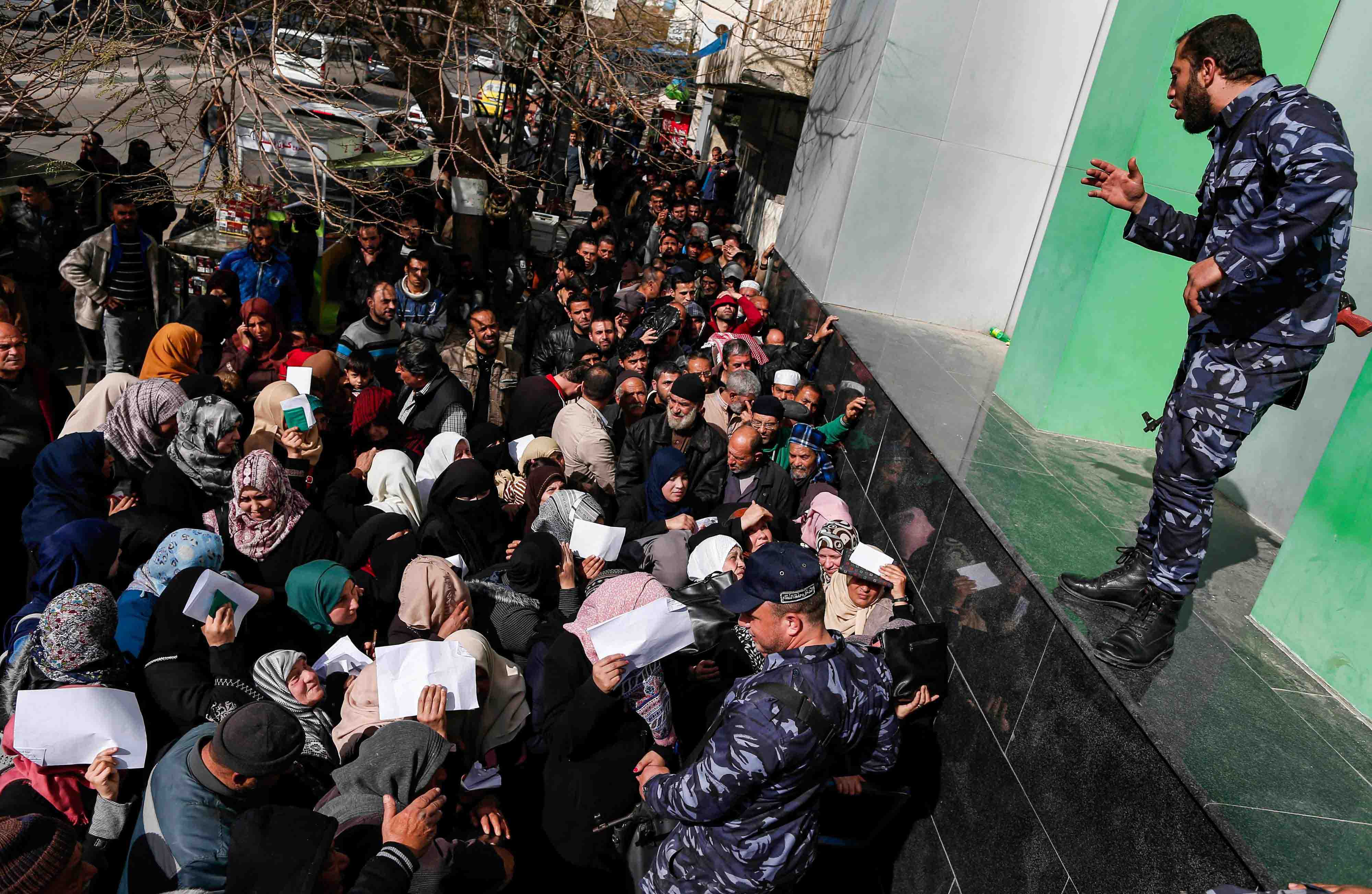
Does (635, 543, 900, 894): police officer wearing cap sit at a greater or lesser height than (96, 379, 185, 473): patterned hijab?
greater

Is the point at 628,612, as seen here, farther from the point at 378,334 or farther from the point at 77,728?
the point at 378,334

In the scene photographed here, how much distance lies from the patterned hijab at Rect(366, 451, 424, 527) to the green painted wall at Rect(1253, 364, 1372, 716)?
4.51 meters

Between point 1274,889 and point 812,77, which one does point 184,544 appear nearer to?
point 1274,889

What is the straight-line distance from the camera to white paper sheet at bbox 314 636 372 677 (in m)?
3.97

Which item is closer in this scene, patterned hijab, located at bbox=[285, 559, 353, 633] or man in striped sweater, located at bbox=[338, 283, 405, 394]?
patterned hijab, located at bbox=[285, 559, 353, 633]

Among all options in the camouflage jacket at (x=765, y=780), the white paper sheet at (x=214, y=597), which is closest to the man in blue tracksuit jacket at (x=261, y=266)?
the white paper sheet at (x=214, y=597)

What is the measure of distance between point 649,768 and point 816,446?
3.49 meters

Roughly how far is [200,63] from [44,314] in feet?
12.0

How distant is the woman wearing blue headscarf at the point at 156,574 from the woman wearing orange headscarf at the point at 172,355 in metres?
2.60

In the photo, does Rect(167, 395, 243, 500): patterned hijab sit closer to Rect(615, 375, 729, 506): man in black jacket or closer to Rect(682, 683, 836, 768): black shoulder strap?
Rect(615, 375, 729, 506): man in black jacket

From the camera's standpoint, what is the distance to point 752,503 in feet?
18.9

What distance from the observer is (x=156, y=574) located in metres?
4.10

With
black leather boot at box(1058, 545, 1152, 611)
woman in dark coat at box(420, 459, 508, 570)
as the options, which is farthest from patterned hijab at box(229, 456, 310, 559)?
black leather boot at box(1058, 545, 1152, 611)

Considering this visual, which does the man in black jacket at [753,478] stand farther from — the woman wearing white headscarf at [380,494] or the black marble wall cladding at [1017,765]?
the woman wearing white headscarf at [380,494]
